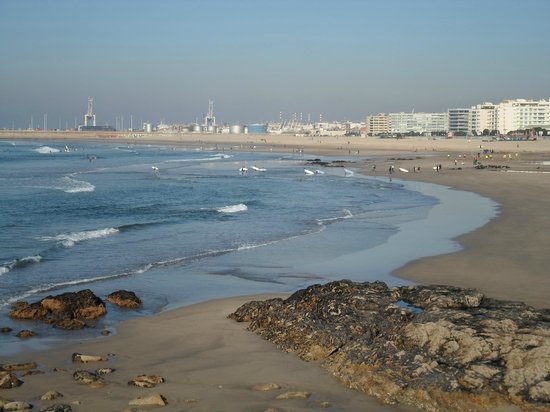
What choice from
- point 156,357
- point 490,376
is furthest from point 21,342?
point 490,376

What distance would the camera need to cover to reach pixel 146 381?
8.02 meters

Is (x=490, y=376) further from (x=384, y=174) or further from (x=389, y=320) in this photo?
(x=384, y=174)

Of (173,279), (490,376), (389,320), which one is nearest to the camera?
(490,376)

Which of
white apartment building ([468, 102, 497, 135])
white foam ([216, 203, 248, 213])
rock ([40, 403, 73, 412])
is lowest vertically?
rock ([40, 403, 73, 412])

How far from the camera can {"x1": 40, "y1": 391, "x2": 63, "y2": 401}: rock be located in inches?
293

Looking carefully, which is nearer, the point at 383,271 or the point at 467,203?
the point at 383,271

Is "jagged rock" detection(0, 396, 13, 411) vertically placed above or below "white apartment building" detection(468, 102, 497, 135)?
below

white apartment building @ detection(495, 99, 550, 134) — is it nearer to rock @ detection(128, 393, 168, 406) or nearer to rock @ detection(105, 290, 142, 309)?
rock @ detection(105, 290, 142, 309)

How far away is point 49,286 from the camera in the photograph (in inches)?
549

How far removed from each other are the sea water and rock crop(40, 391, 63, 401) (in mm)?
2603

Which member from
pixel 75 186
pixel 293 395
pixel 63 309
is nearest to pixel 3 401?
pixel 293 395

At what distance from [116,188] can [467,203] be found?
20.5 metres

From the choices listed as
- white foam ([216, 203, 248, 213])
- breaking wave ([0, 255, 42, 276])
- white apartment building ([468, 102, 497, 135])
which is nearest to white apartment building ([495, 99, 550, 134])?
white apartment building ([468, 102, 497, 135])

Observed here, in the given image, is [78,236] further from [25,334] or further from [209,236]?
[25,334]
